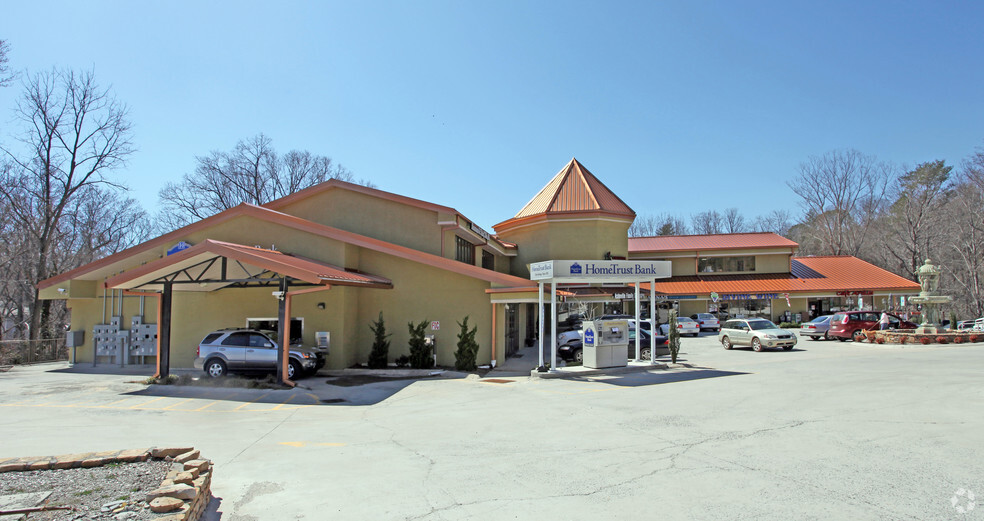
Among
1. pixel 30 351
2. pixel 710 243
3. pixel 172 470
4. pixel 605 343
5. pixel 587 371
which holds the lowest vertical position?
pixel 30 351

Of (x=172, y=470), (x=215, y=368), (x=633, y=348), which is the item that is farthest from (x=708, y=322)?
(x=172, y=470)

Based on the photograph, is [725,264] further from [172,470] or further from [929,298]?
[172,470]

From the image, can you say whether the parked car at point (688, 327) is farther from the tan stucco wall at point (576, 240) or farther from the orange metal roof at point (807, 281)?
the tan stucco wall at point (576, 240)

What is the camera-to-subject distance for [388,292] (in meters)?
18.8

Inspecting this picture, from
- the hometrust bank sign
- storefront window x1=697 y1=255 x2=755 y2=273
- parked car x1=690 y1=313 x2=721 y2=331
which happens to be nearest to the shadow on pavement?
the hometrust bank sign

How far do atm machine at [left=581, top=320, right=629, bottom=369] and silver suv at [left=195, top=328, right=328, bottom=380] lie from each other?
8427mm

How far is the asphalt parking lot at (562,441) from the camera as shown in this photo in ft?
18.3

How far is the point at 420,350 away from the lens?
59.3 feet

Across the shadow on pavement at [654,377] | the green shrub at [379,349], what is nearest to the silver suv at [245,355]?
the green shrub at [379,349]

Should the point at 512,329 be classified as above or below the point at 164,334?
below

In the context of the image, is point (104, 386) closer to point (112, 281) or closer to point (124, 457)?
point (112, 281)

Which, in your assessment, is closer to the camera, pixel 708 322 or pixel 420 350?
pixel 420 350

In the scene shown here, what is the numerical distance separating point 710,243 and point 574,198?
62.5 ft

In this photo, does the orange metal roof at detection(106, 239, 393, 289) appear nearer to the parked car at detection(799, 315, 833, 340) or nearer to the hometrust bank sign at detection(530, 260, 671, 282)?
the hometrust bank sign at detection(530, 260, 671, 282)
